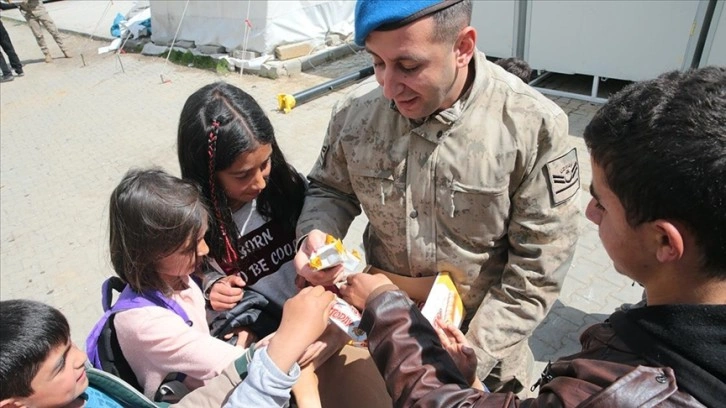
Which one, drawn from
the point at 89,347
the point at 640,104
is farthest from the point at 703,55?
the point at 89,347

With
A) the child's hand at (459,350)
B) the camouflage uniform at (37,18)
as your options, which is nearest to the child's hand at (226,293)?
the child's hand at (459,350)

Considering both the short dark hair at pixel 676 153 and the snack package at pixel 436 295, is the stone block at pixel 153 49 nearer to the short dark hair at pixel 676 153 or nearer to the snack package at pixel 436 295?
the snack package at pixel 436 295

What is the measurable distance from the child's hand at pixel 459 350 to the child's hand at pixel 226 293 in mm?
868

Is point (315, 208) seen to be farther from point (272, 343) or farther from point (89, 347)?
point (89, 347)

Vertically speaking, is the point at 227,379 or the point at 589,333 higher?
the point at 589,333

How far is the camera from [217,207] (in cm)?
201

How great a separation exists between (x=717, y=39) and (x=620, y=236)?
579 centimetres

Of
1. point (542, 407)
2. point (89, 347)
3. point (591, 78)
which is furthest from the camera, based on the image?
point (591, 78)

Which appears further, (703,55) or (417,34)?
(703,55)

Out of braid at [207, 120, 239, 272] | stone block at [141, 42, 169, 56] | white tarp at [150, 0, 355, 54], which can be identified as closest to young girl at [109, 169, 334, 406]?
braid at [207, 120, 239, 272]

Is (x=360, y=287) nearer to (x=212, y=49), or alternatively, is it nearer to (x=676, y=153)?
(x=676, y=153)

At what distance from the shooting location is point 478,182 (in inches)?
62.5

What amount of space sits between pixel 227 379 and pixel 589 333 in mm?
1084

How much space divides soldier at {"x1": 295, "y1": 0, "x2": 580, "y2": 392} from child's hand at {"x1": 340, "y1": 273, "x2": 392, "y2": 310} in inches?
3.8
